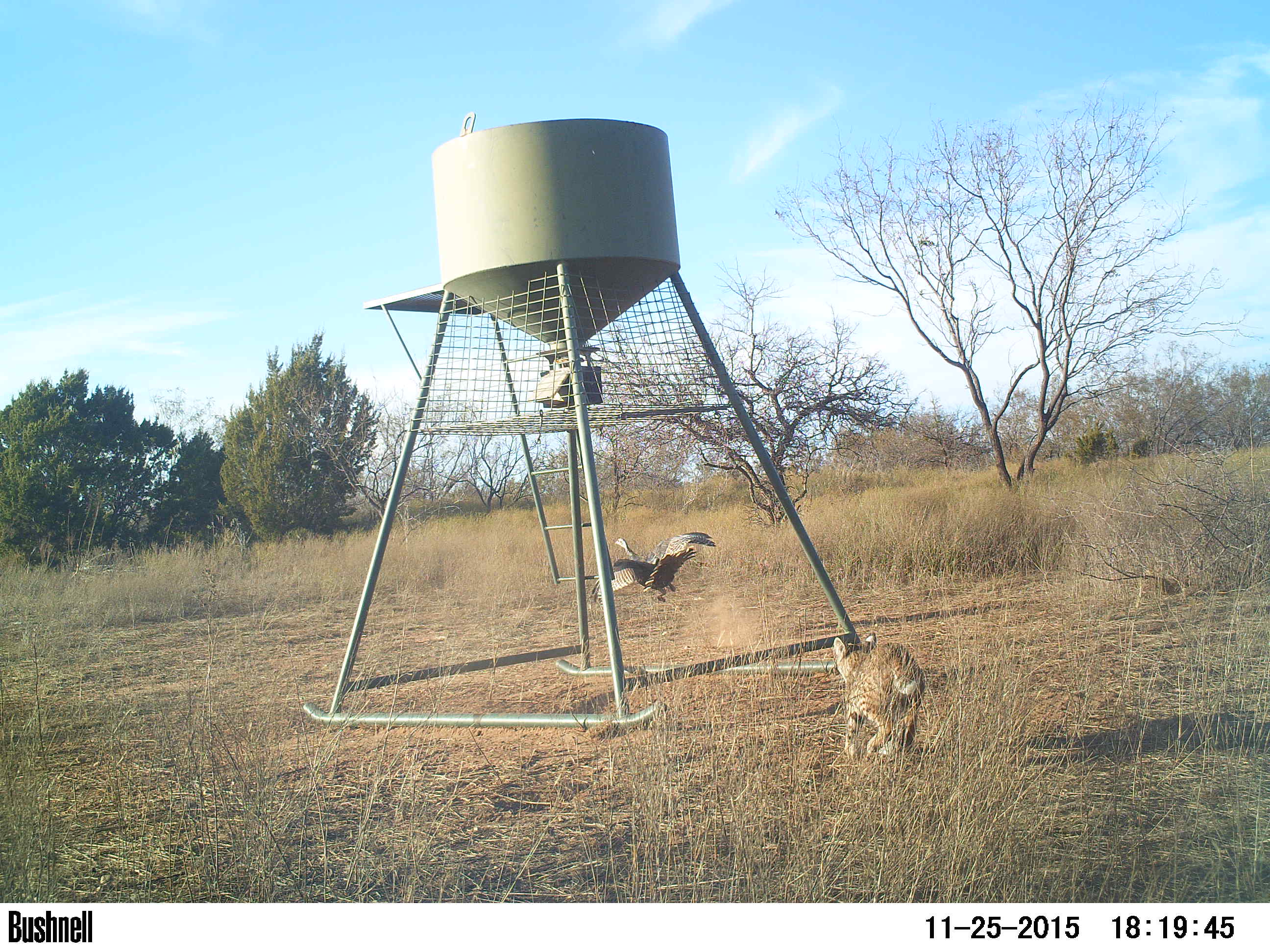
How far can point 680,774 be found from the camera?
2869mm

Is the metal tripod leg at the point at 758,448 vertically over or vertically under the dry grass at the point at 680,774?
over

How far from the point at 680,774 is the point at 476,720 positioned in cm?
139

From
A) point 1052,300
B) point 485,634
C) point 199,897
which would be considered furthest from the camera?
point 1052,300

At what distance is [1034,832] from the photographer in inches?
96.5

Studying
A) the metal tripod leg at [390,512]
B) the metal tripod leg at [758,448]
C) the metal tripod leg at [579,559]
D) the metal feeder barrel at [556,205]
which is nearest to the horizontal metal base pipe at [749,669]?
the metal tripod leg at [579,559]

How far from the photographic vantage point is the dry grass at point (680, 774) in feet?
7.70

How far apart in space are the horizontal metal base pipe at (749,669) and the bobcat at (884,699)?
0.77 meters

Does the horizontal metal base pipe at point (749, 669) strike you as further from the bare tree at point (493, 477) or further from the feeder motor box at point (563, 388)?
the bare tree at point (493, 477)

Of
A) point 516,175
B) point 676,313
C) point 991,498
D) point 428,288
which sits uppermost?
point 516,175

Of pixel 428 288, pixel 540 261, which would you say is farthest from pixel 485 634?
pixel 540 261

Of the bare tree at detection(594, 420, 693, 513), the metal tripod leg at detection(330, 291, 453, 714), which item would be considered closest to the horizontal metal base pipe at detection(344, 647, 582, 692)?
the metal tripod leg at detection(330, 291, 453, 714)
